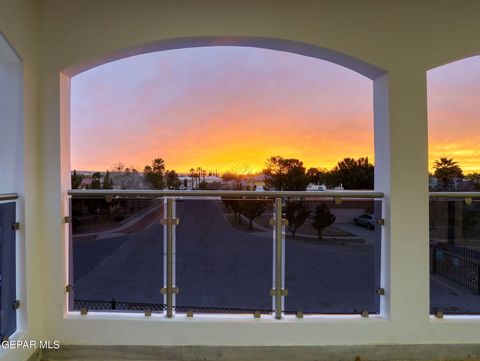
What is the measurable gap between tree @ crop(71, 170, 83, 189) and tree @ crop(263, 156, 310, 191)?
1601 millimetres

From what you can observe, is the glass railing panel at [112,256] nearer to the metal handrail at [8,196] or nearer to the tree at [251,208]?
the metal handrail at [8,196]

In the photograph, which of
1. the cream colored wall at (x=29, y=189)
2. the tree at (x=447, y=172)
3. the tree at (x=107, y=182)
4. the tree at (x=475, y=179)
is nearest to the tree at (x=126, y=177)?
the tree at (x=107, y=182)

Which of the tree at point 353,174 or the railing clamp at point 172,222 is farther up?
the tree at point 353,174

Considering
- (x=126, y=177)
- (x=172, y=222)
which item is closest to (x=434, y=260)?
(x=172, y=222)

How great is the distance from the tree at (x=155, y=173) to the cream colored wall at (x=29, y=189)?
3.12ft

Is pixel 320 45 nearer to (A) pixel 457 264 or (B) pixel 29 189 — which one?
(A) pixel 457 264

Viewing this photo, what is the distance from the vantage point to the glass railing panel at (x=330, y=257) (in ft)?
7.02

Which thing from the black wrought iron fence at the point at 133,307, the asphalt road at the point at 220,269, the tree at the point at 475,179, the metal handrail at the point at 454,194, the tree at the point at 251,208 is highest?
the tree at the point at 475,179

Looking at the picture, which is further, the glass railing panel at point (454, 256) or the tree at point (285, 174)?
the tree at point (285, 174)

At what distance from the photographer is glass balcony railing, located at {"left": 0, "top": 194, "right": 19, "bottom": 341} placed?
1779 mm

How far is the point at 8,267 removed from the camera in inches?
72.3

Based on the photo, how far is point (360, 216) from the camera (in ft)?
7.11

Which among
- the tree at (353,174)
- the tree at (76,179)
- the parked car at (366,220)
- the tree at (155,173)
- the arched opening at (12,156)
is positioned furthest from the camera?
the tree at (155,173)

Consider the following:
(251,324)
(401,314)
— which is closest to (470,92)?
(401,314)
